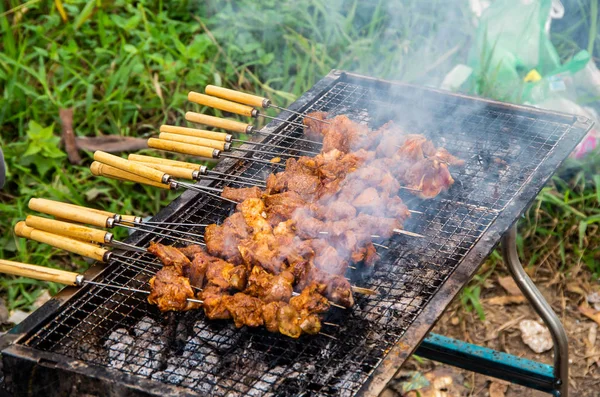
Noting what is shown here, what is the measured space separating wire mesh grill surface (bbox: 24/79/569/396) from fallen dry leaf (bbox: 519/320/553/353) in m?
1.93

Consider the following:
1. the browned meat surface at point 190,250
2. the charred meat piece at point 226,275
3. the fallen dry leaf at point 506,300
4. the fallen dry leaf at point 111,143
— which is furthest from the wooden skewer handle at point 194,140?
the fallen dry leaf at point 506,300

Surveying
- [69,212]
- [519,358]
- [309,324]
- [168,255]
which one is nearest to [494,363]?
[519,358]

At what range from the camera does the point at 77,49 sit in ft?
22.0

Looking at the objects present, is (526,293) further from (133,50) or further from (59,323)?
(133,50)

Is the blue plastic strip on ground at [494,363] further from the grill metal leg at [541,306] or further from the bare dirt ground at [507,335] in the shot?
the bare dirt ground at [507,335]

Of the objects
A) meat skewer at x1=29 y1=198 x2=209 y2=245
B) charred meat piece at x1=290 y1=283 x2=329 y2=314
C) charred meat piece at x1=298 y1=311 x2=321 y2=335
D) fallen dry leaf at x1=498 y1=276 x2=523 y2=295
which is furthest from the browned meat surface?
fallen dry leaf at x1=498 y1=276 x2=523 y2=295

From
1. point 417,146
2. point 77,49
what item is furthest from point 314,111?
point 77,49

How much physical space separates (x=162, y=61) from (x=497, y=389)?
4104 mm

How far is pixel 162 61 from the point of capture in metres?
6.50

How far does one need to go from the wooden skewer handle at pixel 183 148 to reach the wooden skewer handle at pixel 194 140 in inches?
2.1

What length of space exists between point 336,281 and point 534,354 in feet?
9.22

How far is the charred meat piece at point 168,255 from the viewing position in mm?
3170

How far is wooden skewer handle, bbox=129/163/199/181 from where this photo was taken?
11.6 feet

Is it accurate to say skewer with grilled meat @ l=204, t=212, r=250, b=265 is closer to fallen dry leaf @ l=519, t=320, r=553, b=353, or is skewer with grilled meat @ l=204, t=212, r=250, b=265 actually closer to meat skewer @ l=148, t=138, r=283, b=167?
meat skewer @ l=148, t=138, r=283, b=167
